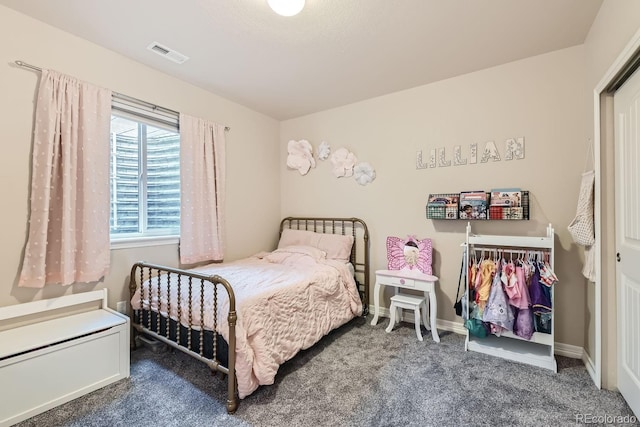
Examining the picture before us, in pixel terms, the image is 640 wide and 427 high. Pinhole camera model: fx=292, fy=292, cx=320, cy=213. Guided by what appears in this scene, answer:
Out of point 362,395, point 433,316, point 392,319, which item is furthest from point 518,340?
point 362,395

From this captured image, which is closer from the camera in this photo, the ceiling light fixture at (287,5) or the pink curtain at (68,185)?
the ceiling light fixture at (287,5)

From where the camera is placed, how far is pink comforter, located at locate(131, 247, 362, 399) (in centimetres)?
179

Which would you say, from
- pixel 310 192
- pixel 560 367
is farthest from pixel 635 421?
pixel 310 192

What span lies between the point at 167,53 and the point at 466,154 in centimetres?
280

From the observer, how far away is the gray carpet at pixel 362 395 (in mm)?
→ 1644

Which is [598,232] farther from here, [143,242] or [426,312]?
[143,242]

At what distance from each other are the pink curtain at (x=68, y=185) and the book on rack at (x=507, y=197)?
3.22 metres

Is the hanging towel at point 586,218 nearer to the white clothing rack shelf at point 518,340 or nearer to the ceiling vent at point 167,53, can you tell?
the white clothing rack shelf at point 518,340

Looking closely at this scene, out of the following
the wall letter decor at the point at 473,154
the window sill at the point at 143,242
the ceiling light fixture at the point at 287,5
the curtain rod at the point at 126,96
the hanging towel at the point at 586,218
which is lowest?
the window sill at the point at 143,242

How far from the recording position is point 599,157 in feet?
6.10

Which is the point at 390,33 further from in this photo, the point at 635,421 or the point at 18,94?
the point at 635,421

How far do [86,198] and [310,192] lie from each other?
234 centimetres

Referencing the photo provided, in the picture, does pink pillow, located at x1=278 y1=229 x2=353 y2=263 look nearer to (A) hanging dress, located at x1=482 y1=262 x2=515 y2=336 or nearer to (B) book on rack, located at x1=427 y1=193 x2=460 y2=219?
(B) book on rack, located at x1=427 y1=193 x2=460 y2=219

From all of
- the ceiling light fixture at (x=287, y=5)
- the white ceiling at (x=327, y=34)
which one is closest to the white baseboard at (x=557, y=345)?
the white ceiling at (x=327, y=34)
